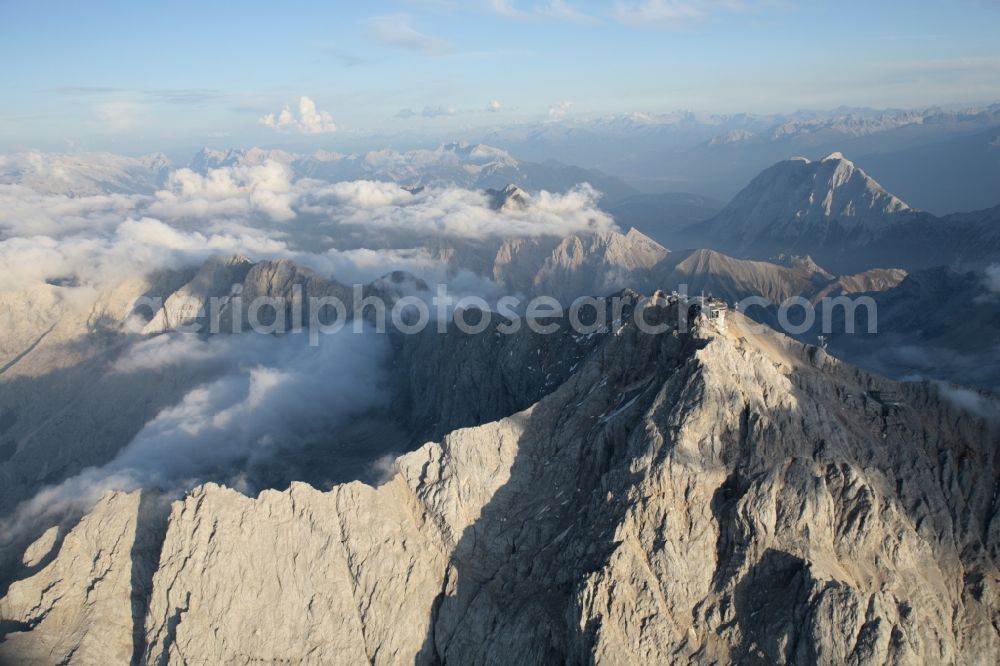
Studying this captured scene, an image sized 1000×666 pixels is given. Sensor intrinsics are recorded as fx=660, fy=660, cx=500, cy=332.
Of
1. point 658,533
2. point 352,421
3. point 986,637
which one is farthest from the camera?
point 352,421

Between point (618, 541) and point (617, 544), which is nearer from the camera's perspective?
point (617, 544)

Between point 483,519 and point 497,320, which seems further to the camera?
point 497,320

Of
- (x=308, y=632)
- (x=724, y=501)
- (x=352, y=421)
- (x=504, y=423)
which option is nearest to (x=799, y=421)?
(x=724, y=501)

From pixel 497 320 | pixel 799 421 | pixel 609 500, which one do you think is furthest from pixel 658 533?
pixel 497 320

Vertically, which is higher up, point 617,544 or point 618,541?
point 618,541

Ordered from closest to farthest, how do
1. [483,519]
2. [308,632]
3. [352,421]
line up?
[308,632]
[483,519]
[352,421]

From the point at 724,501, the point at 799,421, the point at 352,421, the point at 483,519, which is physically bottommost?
the point at 352,421

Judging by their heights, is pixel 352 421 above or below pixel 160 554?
below

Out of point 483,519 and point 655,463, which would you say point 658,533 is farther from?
point 483,519
